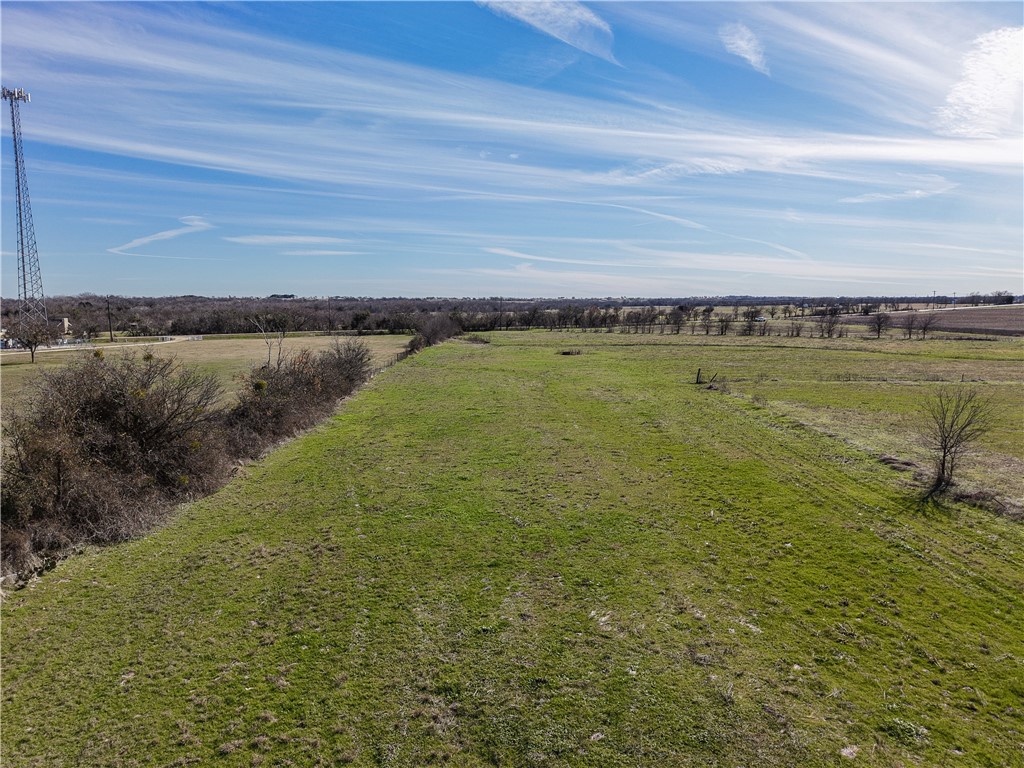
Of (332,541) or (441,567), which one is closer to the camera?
(441,567)

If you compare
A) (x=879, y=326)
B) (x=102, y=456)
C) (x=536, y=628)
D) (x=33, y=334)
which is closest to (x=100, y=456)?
(x=102, y=456)

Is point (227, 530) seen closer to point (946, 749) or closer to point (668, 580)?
point (668, 580)

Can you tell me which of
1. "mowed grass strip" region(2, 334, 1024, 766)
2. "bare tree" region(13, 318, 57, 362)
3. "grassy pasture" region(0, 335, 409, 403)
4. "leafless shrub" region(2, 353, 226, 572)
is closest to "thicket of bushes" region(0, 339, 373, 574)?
"leafless shrub" region(2, 353, 226, 572)

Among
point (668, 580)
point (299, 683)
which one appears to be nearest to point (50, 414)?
point (299, 683)

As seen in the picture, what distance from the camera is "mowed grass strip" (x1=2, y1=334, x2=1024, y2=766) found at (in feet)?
23.2

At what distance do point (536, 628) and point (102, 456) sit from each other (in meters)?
12.4

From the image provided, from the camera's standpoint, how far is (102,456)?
46.1 feet

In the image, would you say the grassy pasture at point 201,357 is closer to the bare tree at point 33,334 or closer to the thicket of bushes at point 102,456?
the bare tree at point 33,334

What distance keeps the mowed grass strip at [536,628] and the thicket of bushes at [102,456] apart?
94cm

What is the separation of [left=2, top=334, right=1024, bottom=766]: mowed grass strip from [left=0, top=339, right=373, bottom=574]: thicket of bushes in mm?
942

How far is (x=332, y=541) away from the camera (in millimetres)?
13172

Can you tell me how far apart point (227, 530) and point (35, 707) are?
6.35 metres

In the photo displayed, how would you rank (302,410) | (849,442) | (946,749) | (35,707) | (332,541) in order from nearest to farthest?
1. (946,749)
2. (35,707)
3. (332,541)
4. (849,442)
5. (302,410)

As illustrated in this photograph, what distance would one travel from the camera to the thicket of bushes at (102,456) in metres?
12.1
